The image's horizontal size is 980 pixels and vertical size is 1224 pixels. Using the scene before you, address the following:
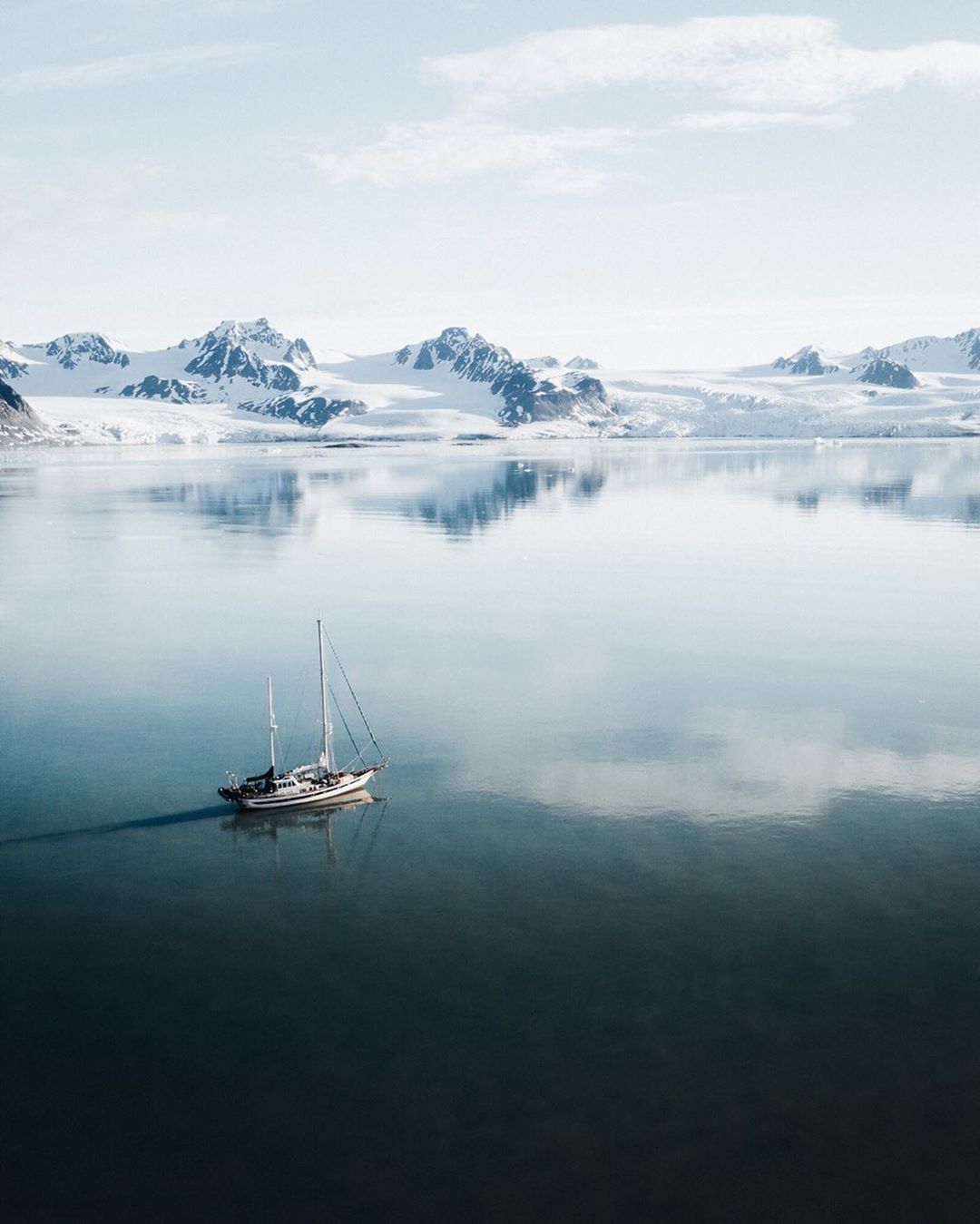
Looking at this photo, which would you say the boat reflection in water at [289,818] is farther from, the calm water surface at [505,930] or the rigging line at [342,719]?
the rigging line at [342,719]

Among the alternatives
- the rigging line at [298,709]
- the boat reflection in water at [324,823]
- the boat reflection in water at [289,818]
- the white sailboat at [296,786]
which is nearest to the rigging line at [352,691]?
the rigging line at [298,709]

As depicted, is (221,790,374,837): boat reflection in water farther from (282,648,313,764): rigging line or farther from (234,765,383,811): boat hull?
(282,648,313,764): rigging line

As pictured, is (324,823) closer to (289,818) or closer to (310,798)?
(310,798)

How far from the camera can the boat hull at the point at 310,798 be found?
35.5 metres

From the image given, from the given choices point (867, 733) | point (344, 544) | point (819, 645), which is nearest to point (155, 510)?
point (344, 544)

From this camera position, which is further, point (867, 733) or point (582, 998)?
point (867, 733)

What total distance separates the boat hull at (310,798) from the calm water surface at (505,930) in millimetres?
851

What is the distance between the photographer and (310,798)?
36469 mm

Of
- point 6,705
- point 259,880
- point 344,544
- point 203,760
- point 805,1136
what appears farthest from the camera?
point 344,544

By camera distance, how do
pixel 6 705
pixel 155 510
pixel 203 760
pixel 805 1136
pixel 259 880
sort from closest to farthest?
pixel 805 1136, pixel 259 880, pixel 203 760, pixel 6 705, pixel 155 510

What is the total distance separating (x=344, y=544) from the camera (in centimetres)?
10412

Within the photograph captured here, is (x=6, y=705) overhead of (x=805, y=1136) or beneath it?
overhead

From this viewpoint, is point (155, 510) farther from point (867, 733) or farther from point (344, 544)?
point (867, 733)

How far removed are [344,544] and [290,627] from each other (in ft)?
136
